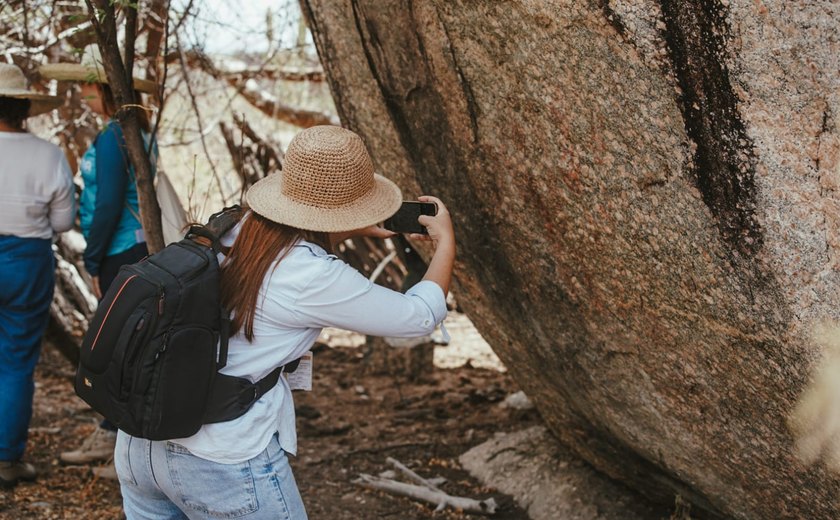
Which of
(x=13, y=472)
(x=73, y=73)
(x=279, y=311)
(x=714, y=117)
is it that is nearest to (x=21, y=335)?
(x=13, y=472)

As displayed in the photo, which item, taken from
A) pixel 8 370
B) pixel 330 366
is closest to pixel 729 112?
pixel 8 370

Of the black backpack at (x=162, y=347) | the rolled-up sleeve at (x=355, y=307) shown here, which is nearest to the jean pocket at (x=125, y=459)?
the black backpack at (x=162, y=347)

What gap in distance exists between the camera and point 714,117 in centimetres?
267

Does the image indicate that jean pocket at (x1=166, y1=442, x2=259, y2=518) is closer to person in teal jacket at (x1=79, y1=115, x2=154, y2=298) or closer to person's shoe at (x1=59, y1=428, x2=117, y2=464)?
person in teal jacket at (x1=79, y1=115, x2=154, y2=298)

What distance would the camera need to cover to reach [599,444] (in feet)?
14.6

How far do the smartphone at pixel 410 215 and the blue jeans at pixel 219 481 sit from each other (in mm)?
811

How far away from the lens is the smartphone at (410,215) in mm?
2945

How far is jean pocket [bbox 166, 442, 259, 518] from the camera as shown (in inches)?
97.7

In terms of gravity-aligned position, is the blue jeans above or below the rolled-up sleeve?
below

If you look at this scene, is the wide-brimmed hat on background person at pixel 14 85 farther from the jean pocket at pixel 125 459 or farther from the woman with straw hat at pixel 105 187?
the jean pocket at pixel 125 459

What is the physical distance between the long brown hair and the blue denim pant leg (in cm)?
245

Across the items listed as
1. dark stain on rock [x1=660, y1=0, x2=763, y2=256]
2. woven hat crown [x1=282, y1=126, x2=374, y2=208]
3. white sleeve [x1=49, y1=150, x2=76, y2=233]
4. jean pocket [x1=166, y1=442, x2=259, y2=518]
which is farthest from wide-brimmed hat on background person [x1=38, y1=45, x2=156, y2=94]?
dark stain on rock [x1=660, y1=0, x2=763, y2=256]

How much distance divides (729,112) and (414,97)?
1478 millimetres

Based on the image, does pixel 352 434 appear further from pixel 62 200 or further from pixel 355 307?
pixel 355 307
